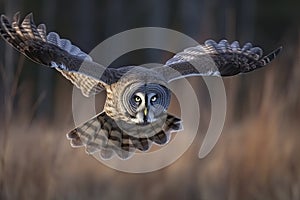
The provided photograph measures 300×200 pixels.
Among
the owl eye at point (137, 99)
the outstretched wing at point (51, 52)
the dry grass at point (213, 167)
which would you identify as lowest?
the dry grass at point (213, 167)

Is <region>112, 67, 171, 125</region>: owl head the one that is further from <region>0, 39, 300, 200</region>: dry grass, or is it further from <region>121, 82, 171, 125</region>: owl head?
<region>0, 39, 300, 200</region>: dry grass

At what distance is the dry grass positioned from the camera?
15.4 ft

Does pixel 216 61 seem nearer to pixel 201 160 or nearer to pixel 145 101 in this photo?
pixel 145 101

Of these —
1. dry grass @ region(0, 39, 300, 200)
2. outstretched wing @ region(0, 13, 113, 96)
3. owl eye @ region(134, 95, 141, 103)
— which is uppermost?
outstretched wing @ region(0, 13, 113, 96)

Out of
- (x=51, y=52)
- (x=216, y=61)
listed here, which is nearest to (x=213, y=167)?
(x=216, y=61)

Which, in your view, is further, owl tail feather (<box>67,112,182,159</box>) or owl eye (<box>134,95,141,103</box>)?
owl tail feather (<box>67,112,182,159</box>)

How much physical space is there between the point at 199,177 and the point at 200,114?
523 mm

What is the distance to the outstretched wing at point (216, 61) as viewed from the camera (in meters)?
3.75

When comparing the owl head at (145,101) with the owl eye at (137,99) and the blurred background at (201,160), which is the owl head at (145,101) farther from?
the blurred background at (201,160)

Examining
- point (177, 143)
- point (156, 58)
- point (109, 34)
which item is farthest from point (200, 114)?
point (109, 34)

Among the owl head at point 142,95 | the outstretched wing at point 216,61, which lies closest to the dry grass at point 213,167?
the outstretched wing at point 216,61

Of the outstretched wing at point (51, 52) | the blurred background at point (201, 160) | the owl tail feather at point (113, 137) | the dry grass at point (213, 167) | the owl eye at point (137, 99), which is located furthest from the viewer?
the dry grass at point (213, 167)

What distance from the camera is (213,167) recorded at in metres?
5.40

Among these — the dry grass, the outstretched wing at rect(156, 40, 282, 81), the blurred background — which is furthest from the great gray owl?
the dry grass
